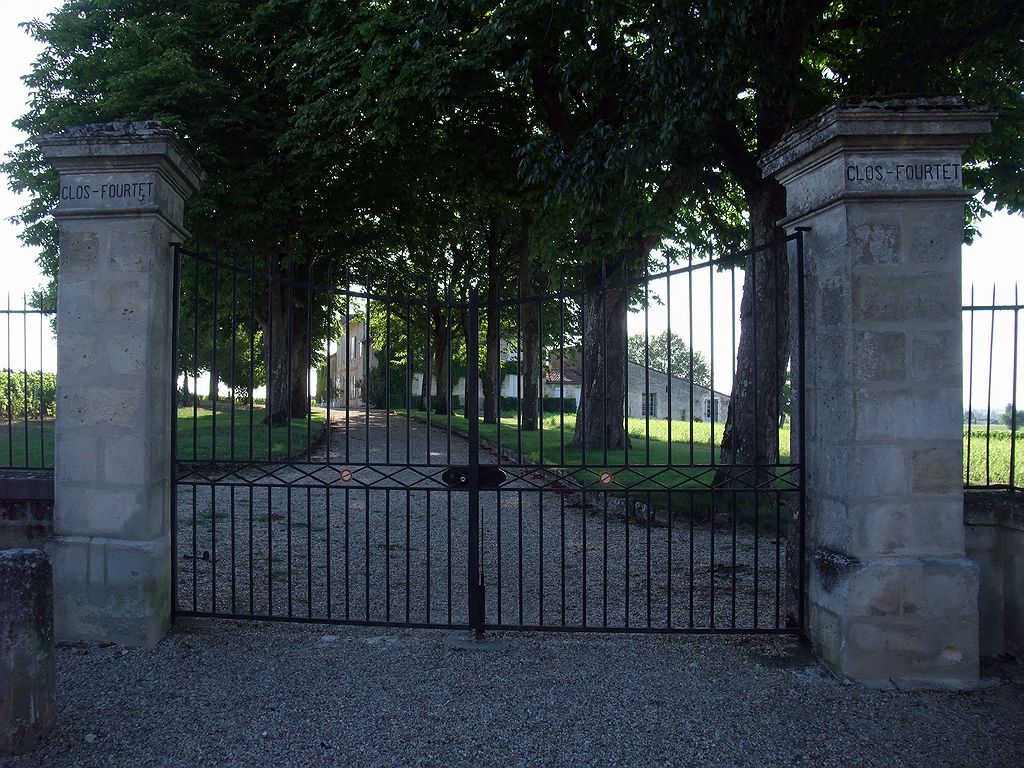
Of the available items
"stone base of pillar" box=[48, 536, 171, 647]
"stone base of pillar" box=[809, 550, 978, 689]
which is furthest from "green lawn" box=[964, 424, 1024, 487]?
"stone base of pillar" box=[48, 536, 171, 647]

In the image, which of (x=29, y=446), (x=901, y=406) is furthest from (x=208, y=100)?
(x=901, y=406)

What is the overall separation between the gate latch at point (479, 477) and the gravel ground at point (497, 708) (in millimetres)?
1091

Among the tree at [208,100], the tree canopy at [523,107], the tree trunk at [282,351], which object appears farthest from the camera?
the tree trunk at [282,351]

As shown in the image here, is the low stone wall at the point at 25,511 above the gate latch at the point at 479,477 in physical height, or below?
below

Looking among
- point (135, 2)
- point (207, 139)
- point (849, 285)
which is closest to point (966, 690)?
point (849, 285)

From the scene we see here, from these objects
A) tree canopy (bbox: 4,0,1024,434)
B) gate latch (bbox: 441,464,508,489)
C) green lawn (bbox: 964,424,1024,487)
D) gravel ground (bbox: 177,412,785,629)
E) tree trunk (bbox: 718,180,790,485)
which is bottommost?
gravel ground (bbox: 177,412,785,629)

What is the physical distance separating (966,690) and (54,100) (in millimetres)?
19836

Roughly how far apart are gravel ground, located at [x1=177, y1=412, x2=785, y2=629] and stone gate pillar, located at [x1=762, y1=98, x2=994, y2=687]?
27.5 inches

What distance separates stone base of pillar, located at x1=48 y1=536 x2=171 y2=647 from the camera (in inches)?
190

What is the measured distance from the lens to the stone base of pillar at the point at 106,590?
4824 millimetres

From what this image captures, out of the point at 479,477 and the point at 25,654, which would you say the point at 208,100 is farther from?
the point at 25,654

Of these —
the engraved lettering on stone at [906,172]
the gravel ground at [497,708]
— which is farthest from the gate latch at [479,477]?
the engraved lettering on stone at [906,172]

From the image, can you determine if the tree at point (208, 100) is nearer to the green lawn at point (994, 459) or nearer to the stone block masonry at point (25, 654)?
the stone block masonry at point (25, 654)

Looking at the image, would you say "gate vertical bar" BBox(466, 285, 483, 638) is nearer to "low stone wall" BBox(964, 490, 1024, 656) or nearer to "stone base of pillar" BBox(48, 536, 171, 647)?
"stone base of pillar" BBox(48, 536, 171, 647)
